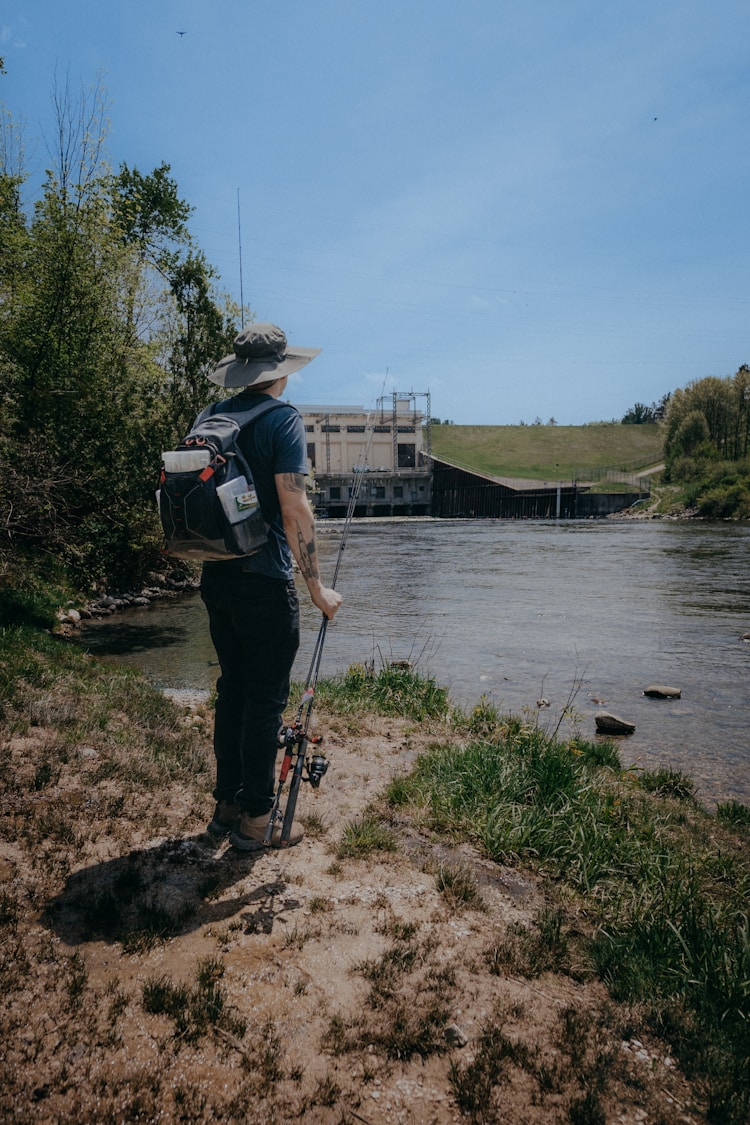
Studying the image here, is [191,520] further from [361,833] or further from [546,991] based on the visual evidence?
[546,991]

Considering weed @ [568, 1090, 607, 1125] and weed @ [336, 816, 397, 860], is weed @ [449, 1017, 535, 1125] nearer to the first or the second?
weed @ [568, 1090, 607, 1125]

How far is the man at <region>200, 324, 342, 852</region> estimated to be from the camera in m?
3.49

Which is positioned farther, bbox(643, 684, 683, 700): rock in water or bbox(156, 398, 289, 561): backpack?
bbox(643, 684, 683, 700): rock in water

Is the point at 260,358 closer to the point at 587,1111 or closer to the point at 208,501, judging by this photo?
the point at 208,501

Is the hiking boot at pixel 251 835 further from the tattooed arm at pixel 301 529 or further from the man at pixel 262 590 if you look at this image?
the tattooed arm at pixel 301 529

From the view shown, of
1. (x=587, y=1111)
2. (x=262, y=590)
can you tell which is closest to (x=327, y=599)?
(x=262, y=590)

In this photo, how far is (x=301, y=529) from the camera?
3.52 meters

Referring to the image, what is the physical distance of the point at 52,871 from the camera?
3367mm

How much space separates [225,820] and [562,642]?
9570 millimetres

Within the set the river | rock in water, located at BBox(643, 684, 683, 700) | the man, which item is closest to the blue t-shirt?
the man

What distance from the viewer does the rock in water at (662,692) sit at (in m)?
8.78

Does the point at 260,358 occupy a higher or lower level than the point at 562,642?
higher

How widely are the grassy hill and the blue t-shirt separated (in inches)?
3766

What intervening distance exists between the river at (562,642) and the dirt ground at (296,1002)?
11.7ft
